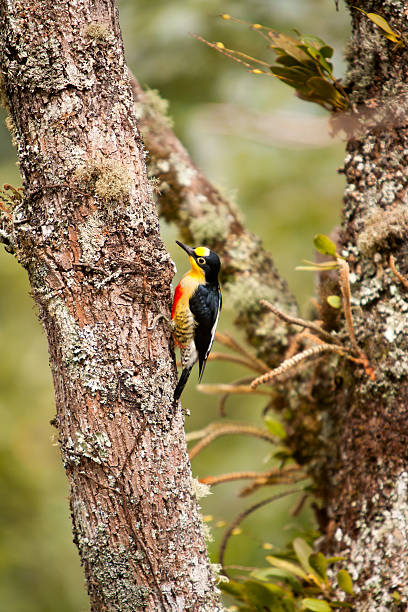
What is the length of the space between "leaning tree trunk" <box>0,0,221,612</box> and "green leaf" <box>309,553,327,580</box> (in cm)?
48

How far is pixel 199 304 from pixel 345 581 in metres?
1.01

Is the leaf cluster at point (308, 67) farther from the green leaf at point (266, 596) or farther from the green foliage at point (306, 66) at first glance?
the green leaf at point (266, 596)

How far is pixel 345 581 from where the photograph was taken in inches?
67.2

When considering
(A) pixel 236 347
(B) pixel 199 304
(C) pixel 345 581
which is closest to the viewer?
(C) pixel 345 581

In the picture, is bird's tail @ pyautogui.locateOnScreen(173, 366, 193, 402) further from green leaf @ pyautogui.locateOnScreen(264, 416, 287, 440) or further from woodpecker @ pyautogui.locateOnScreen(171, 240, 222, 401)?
green leaf @ pyautogui.locateOnScreen(264, 416, 287, 440)

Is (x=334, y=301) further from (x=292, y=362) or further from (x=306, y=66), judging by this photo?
(x=306, y=66)

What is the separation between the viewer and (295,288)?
4.58m

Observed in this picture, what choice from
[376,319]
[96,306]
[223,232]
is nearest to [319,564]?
[376,319]

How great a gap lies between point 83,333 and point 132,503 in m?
0.40

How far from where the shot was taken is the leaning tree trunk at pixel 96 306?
140 centimetres

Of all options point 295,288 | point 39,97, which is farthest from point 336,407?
point 295,288

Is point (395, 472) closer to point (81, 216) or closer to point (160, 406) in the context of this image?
point (160, 406)

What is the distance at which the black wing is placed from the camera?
219 centimetres

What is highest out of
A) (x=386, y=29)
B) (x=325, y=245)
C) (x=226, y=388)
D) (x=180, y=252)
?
(x=180, y=252)
